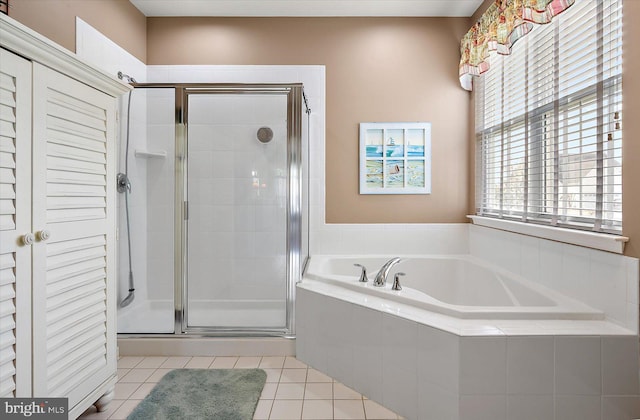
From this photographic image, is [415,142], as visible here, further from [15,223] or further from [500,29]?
[15,223]

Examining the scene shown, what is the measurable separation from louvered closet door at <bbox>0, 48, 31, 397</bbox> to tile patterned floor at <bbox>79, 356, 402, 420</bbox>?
0.65 metres

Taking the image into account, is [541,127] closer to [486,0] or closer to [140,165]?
[486,0]

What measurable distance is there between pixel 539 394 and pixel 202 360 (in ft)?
6.01

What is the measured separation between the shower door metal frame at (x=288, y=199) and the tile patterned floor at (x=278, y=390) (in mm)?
193

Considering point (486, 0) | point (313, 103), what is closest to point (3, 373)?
point (313, 103)

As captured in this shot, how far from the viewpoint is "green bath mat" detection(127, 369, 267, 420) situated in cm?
168

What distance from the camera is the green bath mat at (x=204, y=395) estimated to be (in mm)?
1676

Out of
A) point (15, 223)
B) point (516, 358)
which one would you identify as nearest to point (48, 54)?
point (15, 223)

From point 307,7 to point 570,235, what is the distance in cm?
244

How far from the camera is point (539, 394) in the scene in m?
1.39

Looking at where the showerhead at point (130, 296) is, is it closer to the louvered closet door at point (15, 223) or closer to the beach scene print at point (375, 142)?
the louvered closet door at point (15, 223)

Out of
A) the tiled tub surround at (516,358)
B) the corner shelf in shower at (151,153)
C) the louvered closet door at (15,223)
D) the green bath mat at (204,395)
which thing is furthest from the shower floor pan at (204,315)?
the louvered closet door at (15,223)

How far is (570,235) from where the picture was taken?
172 cm

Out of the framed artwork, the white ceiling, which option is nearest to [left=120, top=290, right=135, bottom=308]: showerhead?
the framed artwork
